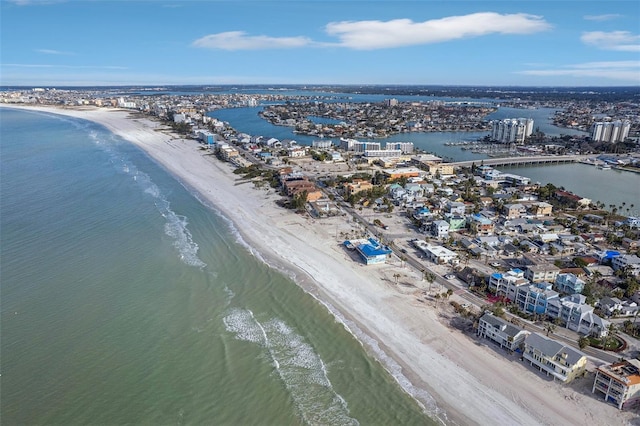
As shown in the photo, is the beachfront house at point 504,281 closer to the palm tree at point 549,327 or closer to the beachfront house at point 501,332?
the palm tree at point 549,327

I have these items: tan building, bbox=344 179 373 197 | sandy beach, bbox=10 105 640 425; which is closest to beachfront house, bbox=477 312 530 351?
sandy beach, bbox=10 105 640 425

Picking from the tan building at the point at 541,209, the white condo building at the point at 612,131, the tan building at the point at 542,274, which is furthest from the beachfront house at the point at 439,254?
→ the white condo building at the point at 612,131

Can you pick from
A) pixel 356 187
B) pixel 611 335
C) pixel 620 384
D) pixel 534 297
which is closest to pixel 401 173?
pixel 356 187

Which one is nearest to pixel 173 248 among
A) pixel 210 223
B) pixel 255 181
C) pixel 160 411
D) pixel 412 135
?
pixel 210 223

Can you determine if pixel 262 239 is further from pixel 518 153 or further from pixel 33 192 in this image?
pixel 518 153

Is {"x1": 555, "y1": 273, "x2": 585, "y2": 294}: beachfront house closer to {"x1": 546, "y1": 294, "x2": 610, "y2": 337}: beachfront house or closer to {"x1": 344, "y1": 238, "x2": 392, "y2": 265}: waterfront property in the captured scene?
{"x1": 546, "y1": 294, "x2": 610, "y2": 337}: beachfront house

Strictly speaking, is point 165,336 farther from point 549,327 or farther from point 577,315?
point 577,315
